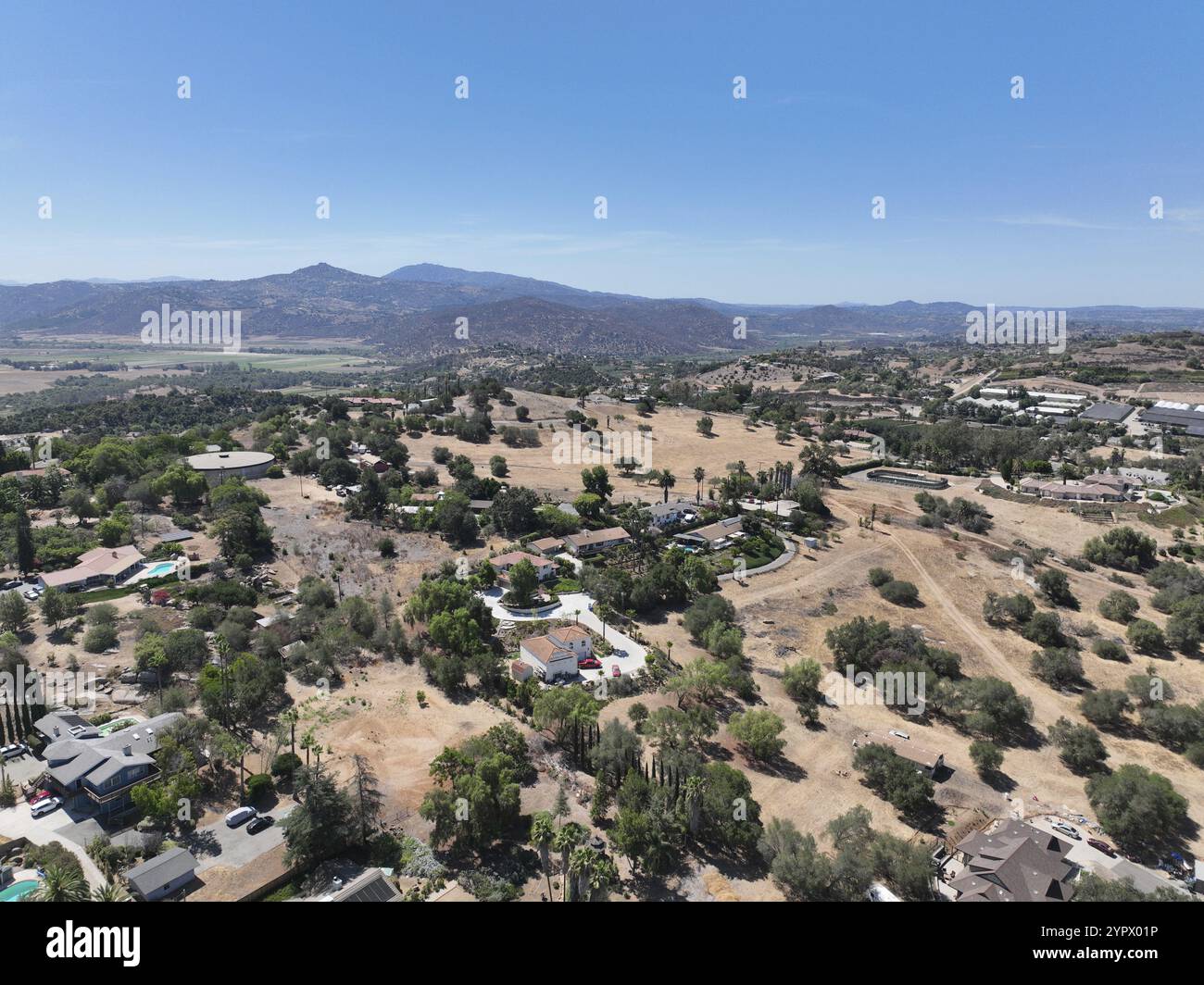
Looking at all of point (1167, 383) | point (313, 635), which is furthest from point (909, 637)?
point (1167, 383)

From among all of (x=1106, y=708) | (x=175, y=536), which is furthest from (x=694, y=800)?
(x=175, y=536)

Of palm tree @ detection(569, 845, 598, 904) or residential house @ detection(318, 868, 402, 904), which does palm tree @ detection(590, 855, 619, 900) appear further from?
residential house @ detection(318, 868, 402, 904)

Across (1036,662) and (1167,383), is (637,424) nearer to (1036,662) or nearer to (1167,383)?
(1036,662)

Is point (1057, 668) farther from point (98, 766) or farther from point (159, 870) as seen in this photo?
point (98, 766)

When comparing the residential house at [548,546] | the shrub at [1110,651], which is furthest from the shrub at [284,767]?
the shrub at [1110,651]

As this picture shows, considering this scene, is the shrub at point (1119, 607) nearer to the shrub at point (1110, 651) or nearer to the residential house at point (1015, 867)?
the shrub at point (1110, 651)
